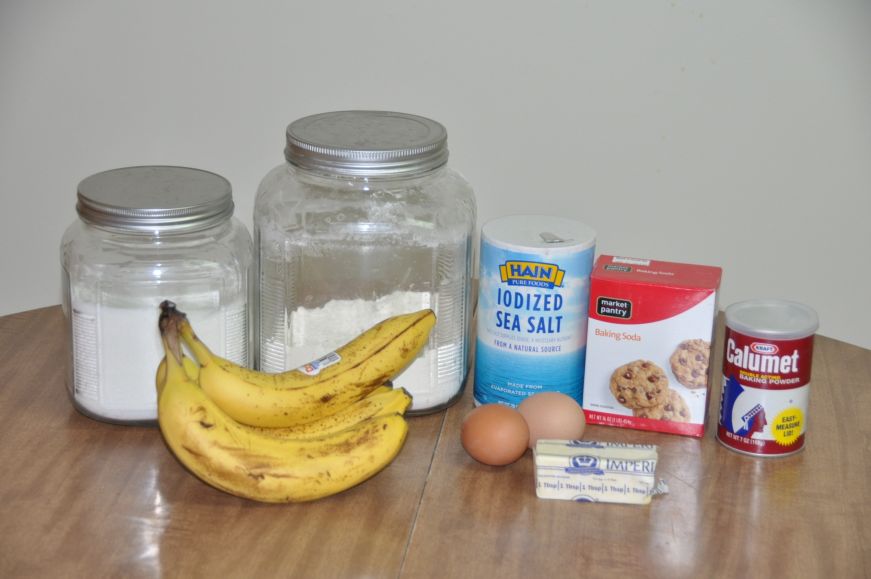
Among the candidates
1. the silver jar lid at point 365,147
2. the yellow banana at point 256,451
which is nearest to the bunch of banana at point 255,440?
the yellow banana at point 256,451

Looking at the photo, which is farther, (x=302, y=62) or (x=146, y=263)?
(x=302, y=62)

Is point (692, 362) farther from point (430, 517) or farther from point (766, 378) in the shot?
point (430, 517)

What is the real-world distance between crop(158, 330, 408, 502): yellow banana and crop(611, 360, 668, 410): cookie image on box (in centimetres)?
30

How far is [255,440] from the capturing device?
3.43ft

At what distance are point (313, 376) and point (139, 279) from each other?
0.72 ft

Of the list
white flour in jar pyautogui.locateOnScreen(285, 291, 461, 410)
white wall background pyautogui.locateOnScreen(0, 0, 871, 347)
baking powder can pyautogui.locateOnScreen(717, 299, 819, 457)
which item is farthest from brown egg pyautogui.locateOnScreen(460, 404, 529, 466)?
white wall background pyautogui.locateOnScreen(0, 0, 871, 347)

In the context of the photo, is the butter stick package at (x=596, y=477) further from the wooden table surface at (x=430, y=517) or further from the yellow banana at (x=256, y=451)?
the yellow banana at (x=256, y=451)

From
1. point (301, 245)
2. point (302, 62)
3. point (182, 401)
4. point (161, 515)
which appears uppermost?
point (302, 62)

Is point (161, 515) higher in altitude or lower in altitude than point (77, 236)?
lower

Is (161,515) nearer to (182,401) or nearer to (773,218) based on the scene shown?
(182,401)

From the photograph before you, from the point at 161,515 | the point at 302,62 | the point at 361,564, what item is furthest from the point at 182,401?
the point at 302,62

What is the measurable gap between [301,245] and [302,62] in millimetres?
828

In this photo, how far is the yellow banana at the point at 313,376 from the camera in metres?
1.09

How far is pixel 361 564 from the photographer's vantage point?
0.97 metres
